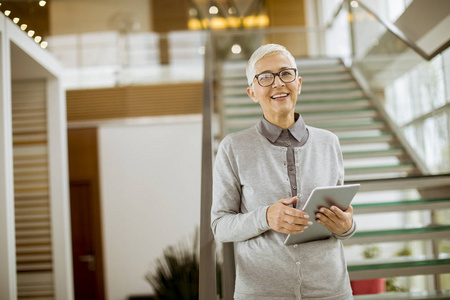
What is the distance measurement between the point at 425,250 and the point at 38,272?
377 centimetres

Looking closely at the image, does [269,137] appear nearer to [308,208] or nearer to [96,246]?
[308,208]

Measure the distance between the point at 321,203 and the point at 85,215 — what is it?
255 inches

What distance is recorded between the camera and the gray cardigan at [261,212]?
5.18 ft

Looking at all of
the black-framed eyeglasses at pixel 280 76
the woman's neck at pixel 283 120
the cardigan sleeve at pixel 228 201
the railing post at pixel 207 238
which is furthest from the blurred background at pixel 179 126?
the black-framed eyeglasses at pixel 280 76

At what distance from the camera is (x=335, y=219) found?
153 centimetres

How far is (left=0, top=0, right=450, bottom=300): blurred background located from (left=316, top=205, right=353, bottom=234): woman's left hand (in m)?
0.54

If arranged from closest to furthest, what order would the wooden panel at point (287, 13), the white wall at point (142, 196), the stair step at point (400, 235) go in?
the stair step at point (400, 235) → the white wall at point (142, 196) → the wooden panel at point (287, 13)

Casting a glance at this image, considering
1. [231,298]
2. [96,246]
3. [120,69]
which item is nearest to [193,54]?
[120,69]

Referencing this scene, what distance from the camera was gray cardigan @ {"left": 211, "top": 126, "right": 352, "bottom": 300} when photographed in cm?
158

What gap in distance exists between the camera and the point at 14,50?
3.09 m

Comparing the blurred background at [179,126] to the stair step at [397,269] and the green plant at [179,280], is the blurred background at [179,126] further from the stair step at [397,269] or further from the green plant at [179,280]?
the green plant at [179,280]

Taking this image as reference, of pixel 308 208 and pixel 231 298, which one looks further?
pixel 231 298

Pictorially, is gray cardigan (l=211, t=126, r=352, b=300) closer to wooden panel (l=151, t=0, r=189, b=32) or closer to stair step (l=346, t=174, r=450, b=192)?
stair step (l=346, t=174, r=450, b=192)

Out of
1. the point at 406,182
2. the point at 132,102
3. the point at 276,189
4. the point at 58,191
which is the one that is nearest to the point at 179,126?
the point at 132,102
